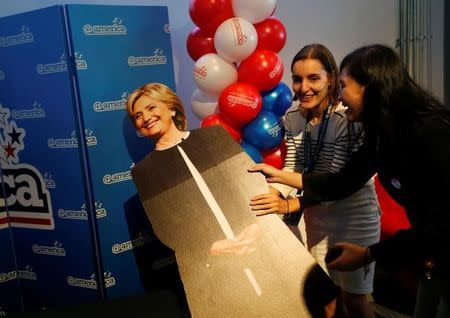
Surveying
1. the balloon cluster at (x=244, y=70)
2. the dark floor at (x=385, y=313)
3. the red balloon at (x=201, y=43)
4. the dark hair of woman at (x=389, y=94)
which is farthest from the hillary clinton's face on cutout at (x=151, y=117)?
the dark floor at (x=385, y=313)

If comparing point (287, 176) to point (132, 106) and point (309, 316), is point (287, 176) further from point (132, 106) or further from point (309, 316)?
point (132, 106)

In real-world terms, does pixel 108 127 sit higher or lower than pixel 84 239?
higher

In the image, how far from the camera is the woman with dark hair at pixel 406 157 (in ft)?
4.02

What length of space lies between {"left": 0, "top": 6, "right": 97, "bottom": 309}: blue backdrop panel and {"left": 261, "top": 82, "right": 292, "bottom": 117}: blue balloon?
1198 millimetres

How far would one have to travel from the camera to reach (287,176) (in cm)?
193

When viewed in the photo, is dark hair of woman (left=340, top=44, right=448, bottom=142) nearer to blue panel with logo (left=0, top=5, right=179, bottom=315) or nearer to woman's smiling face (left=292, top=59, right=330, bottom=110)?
woman's smiling face (left=292, top=59, right=330, bottom=110)

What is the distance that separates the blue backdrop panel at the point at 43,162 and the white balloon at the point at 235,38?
0.90 metres

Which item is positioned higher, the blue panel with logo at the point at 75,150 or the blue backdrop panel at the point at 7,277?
the blue panel with logo at the point at 75,150

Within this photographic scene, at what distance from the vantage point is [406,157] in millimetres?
1287

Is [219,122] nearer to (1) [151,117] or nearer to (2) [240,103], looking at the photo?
(2) [240,103]

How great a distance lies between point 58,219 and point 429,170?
2.08m

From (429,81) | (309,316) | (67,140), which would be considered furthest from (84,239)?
(429,81)

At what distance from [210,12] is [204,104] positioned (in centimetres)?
59

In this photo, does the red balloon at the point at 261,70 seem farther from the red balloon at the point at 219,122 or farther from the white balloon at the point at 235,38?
the red balloon at the point at 219,122
